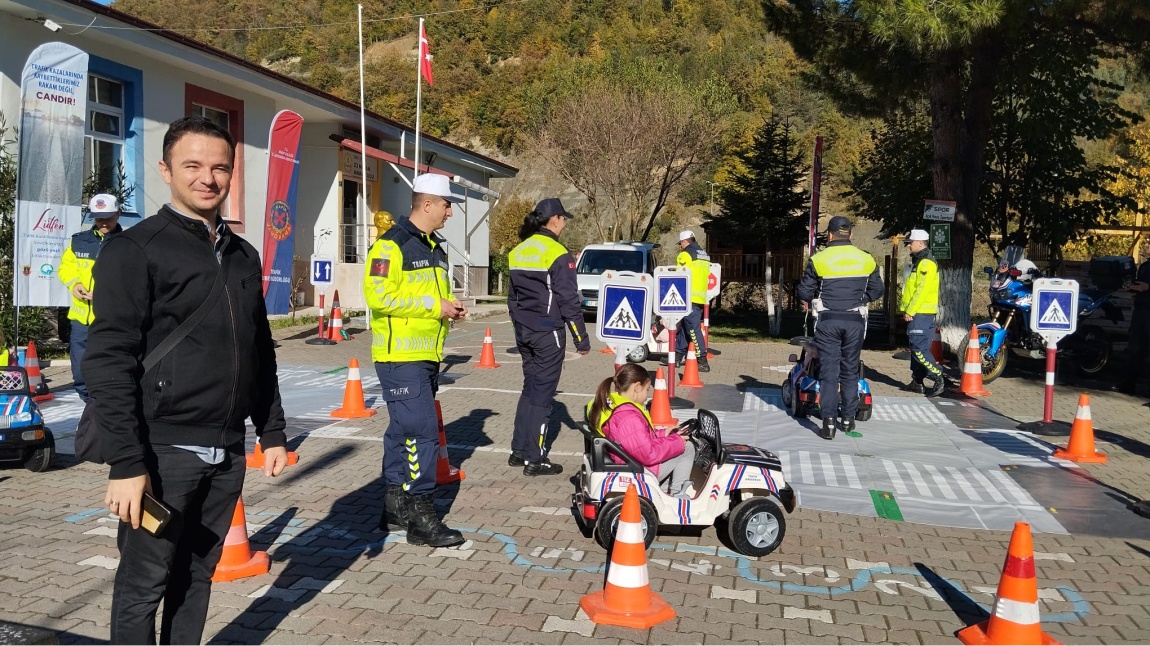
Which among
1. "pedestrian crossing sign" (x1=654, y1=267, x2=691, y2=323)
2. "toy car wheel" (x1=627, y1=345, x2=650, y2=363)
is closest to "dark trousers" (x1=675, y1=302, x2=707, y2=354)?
"toy car wheel" (x1=627, y1=345, x2=650, y2=363)

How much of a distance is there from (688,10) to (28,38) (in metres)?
69.2

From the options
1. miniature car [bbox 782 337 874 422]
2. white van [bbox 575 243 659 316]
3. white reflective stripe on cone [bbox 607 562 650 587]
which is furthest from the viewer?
white van [bbox 575 243 659 316]

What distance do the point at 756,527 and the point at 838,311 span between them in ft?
12.8

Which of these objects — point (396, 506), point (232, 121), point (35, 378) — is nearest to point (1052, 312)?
point (396, 506)

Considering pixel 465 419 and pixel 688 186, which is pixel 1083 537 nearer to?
pixel 465 419

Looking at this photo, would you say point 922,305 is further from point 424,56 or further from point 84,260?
point 424,56

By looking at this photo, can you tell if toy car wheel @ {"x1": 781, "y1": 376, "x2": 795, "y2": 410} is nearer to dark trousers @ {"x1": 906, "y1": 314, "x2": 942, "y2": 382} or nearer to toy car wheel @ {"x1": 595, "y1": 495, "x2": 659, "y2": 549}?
dark trousers @ {"x1": 906, "y1": 314, "x2": 942, "y2": 382}

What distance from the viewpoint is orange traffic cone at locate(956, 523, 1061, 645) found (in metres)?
3.88

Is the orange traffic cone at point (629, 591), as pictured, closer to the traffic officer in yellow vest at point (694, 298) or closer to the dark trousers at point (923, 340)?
the dark trousers at point (923, 340)

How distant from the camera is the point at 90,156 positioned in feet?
51.9

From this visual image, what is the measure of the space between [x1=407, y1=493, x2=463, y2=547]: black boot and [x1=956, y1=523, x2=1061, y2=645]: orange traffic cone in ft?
9.40

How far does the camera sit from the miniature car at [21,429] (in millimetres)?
6668

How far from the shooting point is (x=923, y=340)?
1130cm

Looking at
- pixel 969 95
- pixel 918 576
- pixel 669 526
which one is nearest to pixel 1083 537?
pixel 918 576
